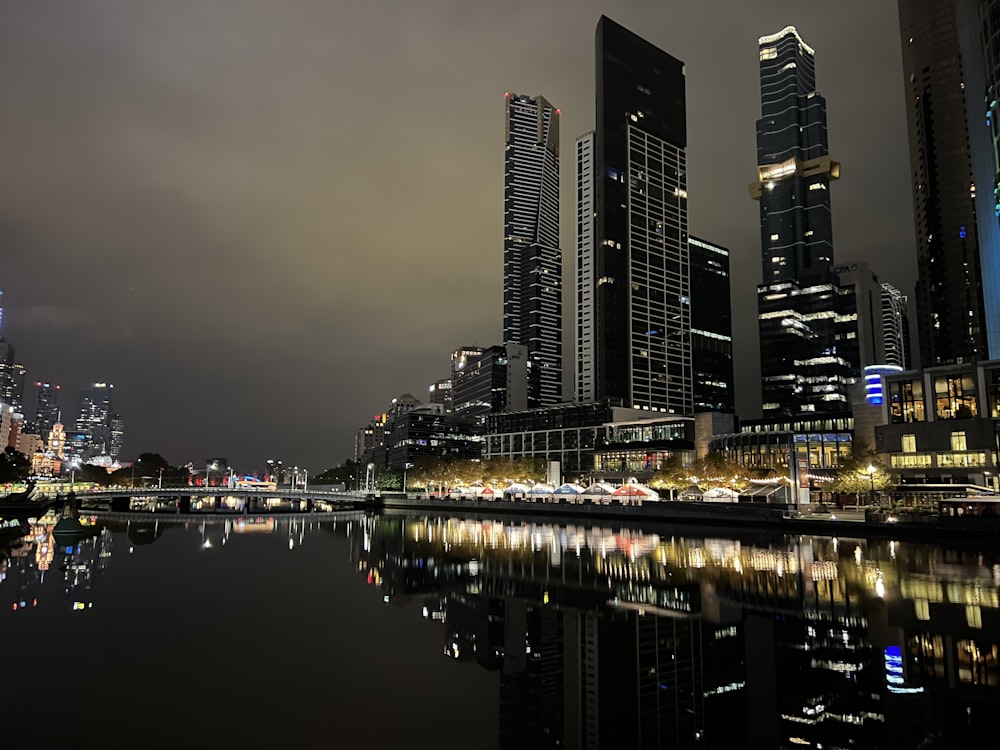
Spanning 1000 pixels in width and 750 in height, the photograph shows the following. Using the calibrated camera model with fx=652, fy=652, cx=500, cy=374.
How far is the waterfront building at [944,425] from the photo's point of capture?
7756 centimetres

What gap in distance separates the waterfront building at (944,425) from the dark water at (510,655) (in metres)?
52.4

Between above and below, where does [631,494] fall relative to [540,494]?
above

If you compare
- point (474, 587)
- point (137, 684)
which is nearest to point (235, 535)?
point (474, 587)

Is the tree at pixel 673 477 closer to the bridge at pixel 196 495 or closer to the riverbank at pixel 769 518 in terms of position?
the riverbank at pixel 769 518

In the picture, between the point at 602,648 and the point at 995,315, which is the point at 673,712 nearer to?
the point at 602,648

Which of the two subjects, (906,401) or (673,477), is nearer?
(906,401)

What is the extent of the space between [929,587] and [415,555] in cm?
2848

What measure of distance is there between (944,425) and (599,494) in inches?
1764

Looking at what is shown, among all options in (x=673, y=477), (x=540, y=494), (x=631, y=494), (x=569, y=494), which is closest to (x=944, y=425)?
(x=673, y=477)

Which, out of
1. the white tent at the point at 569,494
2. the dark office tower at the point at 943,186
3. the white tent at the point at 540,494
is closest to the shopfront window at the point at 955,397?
the white tent at the point at 569,494

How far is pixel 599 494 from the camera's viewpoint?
96.8 metres

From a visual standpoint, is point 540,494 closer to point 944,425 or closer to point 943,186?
point 944,425

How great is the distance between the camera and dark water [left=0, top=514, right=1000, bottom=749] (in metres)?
12.5

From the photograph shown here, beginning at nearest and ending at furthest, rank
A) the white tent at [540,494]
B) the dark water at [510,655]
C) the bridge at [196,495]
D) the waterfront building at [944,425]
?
the dark water at [510,655] < the waterfront building at [944,425] < the white tent at [540,494] < the bridge at [196,495]
